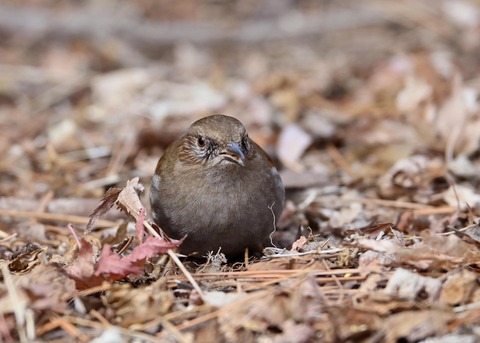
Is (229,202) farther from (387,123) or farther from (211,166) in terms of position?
(387,123)

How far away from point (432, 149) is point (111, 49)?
15.7ft

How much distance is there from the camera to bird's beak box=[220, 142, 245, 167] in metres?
4.37

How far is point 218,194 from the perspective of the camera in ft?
14.5

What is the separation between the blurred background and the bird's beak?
121 centimetres

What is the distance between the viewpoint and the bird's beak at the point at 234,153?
172 inches

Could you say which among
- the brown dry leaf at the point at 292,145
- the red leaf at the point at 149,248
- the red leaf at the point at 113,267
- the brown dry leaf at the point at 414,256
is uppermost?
the red leaf at the point at 149,248

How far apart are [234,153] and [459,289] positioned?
153 centimetres

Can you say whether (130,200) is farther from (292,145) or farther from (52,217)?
(292,145)

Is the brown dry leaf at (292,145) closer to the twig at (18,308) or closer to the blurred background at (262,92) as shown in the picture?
the blurred background at (262,92)

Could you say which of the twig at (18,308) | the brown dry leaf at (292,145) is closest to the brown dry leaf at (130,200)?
the twig at (18,308)

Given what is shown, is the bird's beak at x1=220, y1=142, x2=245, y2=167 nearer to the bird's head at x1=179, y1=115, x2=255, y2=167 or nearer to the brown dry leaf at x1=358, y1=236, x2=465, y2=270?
the bird's head at x1=179, y1=115, x2=255, y2=167

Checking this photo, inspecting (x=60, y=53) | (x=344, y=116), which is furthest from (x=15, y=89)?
(x=344, y=116)

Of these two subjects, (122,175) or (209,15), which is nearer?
(122,175)

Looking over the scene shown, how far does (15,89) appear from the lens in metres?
8.80
